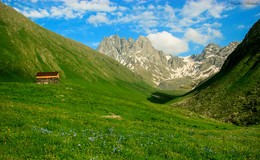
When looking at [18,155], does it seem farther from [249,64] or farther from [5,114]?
[249,64]

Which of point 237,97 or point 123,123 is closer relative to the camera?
point 123,123

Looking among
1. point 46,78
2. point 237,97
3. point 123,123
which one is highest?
point 237,97

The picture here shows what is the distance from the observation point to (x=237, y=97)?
3625 inches

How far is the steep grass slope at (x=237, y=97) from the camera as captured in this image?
7906cm

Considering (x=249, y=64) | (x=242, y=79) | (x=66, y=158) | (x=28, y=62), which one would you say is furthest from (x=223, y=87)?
(x=28, y=62)

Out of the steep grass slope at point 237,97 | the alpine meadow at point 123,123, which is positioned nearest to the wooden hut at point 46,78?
the steep grass slope at point 237,97

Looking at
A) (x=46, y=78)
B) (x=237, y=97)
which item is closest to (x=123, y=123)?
(x=237, y=97)

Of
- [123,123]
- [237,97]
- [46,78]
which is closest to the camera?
[123,123]

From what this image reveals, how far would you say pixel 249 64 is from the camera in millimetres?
113812

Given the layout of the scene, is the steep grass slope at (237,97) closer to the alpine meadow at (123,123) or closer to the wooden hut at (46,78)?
the alpine meadow at (123,123)

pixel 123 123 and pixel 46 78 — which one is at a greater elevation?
pixel 46 78

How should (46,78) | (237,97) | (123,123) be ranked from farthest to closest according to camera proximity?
(46,78), (237,97), (123,123)

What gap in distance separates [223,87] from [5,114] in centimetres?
9908

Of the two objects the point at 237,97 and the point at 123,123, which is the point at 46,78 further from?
the point at 123,123
